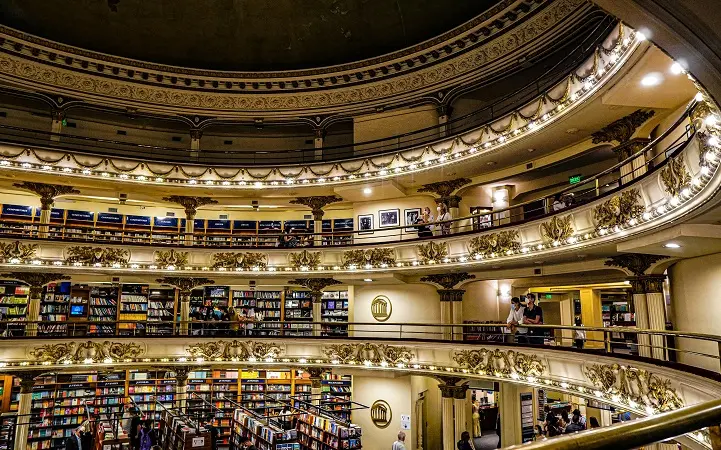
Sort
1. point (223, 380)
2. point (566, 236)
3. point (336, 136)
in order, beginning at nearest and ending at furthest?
point (566, 236), point (223, 380), point (336, 136)

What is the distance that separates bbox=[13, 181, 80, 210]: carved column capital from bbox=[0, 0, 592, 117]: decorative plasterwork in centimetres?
377

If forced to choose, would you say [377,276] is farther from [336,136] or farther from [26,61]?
[26,61]

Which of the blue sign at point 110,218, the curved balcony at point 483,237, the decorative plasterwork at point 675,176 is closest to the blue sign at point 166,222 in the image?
the curved balcony at point 483,237

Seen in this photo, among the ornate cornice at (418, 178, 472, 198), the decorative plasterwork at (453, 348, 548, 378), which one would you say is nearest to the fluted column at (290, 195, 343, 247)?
the ornate cornice at (418, 178, 472, 198)

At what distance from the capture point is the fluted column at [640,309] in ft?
37.7

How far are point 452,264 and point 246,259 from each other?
24.0ft

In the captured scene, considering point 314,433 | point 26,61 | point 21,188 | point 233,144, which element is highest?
point 26,61

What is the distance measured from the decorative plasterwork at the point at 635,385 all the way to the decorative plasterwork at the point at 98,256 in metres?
14.2

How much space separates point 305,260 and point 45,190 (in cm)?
923

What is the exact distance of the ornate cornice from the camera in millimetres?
17938

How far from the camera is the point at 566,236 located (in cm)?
1170

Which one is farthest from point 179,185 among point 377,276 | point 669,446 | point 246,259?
point 669,446

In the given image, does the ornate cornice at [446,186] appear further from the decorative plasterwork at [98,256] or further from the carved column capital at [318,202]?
the decorative plasterwork at [98,256]

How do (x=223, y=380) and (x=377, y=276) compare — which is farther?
(x=223, y=380)
